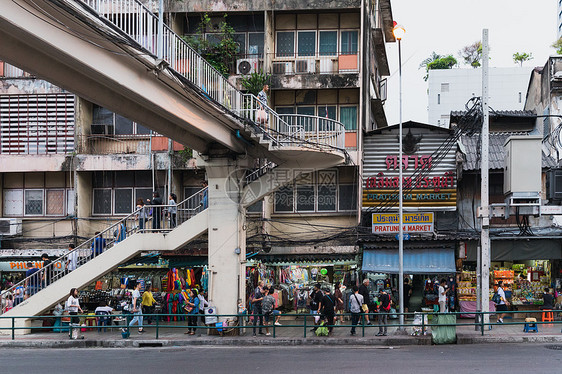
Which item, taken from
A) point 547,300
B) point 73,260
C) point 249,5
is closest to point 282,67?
point 249,5

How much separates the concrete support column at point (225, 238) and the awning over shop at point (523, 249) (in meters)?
9.02

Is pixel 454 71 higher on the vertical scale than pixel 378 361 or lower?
higher

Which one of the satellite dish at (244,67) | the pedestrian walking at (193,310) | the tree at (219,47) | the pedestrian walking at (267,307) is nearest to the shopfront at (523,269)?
the pedestrian walking at (267,307)

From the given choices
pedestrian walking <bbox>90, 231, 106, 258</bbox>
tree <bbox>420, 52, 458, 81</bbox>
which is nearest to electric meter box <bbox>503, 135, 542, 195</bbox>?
pedestrian walking <bbox>90, 231, 106, 258</bbox>

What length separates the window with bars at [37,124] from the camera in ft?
93.2

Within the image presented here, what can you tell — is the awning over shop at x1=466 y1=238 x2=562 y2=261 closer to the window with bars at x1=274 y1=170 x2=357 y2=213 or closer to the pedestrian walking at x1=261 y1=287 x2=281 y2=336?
the window with bars at x1=274 y1=170 x2=357 y2=213

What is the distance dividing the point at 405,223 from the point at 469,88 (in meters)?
41.5

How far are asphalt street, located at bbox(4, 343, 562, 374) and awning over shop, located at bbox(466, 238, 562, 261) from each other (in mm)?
6338

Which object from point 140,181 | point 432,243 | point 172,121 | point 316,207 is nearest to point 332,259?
point 316,207

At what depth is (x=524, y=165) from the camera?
2020 centimetres

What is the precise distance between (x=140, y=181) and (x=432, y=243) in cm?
1296

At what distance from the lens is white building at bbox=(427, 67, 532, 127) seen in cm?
6256

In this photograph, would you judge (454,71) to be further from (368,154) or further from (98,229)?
(98,229)

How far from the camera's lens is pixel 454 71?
63875mm
